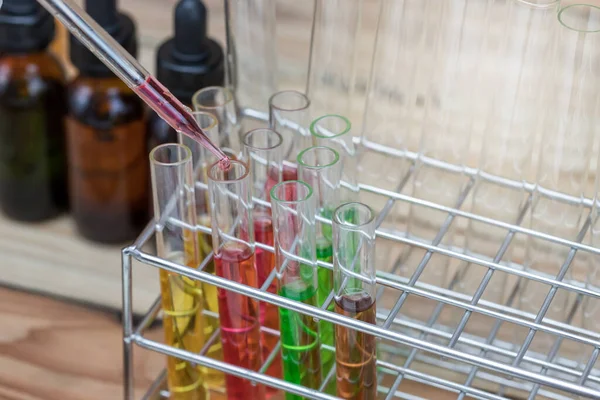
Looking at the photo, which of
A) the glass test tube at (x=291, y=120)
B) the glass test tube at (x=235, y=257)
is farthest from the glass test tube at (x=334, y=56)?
the glass test tube at (x=235, y=257)

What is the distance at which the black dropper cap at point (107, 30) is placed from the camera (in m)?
0.78

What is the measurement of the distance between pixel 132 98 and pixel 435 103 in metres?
0.26

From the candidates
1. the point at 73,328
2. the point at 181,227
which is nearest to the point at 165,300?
the point at 181,227

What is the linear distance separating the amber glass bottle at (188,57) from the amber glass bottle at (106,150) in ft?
0.16

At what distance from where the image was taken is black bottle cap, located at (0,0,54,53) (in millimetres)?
806

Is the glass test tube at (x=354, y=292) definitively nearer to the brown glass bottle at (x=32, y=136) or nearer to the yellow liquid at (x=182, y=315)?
the yellow liquid at (x=182, y=315)

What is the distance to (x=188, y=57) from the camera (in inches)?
29.9

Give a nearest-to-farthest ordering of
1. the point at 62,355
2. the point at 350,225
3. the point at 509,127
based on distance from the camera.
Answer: the point at 350,225 → the point at 509,127 → the point at 62,355

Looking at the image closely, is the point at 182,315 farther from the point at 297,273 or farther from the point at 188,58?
the point at 188,58

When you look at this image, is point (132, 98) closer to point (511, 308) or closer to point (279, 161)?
point (279, 161)

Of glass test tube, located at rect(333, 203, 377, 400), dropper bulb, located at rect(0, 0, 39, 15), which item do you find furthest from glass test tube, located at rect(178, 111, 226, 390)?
dropper bulb, located at rect(0, 0, 39, 15)

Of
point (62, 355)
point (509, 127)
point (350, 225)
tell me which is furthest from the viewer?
point (62, 355)

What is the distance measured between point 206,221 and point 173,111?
103 millimetres

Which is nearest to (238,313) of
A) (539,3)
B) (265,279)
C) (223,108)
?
→ (265,279)
